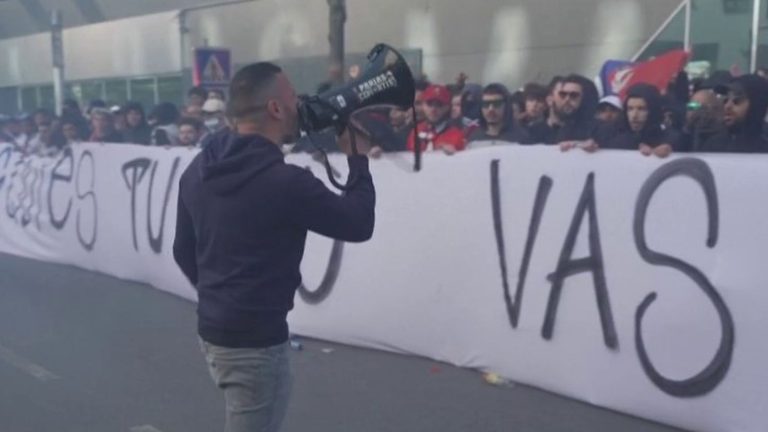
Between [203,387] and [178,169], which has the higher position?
[178,169]

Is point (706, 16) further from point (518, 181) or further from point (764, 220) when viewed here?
point (764, 220)

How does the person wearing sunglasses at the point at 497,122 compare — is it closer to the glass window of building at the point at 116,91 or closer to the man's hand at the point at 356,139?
the man's hand at the point at 356,139

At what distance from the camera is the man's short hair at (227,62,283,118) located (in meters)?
3.18

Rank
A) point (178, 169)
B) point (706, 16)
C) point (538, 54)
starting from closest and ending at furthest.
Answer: point (178, 169) → point (706, 16) → point (538, 54)

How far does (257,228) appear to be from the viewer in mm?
3150

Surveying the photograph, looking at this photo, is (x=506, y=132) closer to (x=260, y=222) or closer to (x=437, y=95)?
(x=437, y=95)

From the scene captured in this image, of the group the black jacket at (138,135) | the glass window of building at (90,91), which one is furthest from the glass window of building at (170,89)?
the black jacket at (138,135)

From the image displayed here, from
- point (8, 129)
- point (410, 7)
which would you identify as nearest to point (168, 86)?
point (410, 7)

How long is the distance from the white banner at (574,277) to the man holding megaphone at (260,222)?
259cm

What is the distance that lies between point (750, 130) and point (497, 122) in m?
2.02

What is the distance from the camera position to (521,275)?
6.28 meters

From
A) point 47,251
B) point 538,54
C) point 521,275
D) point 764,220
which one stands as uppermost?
point 538,54

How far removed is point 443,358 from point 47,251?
6.37 m

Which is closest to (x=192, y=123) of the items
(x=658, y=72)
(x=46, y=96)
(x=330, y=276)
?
(x=330, y=276)
